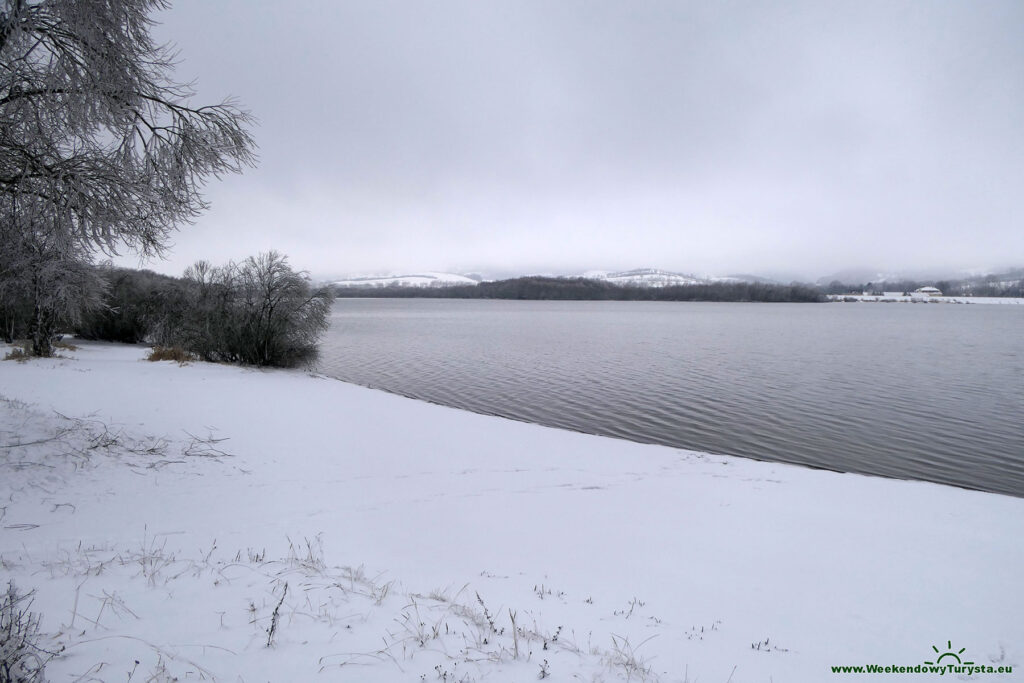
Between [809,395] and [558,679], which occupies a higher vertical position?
[558,679]

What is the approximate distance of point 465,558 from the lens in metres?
6.06

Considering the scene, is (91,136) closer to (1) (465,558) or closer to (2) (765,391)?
(1) (465,558)

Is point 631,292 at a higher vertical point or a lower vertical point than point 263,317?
higher

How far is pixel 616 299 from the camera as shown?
173 m

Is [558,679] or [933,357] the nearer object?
[558,679]

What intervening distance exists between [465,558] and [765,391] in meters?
19.0

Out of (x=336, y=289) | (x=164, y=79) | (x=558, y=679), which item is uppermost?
(x=164, y=79)

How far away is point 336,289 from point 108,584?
1040 inches

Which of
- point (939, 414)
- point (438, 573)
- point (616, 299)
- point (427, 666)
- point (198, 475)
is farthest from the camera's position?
point (616, 299)

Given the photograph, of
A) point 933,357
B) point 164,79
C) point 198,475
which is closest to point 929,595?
point 198,475

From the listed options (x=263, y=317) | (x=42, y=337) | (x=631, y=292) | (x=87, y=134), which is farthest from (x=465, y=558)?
(x=631, y=292)

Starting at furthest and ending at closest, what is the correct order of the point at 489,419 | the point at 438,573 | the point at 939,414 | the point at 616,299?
the point at 616,299, the point at 939,414, the point at 489,419, the point at 438,573

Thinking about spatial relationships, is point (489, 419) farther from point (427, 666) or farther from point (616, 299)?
point (616, 299)

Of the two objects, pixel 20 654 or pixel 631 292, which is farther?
pixel 631 292
